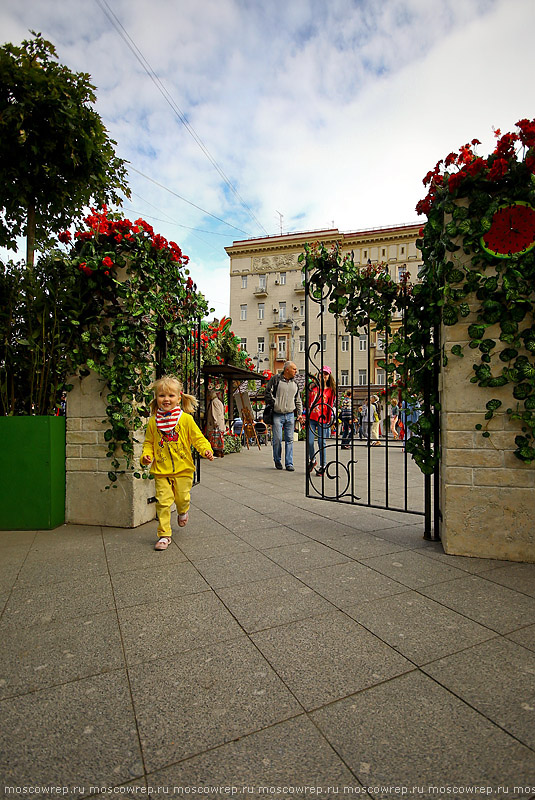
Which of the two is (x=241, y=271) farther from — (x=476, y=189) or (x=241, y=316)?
(x=476, y=189)

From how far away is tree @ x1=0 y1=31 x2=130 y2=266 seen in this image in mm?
3783

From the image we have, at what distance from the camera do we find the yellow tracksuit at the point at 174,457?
3.93 metres

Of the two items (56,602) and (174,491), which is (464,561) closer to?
(174,491)

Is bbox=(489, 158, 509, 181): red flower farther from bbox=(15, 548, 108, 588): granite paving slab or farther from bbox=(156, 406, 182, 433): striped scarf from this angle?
bbox=(15, 548, 108, 588): granite paving slab

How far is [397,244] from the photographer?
4022cm

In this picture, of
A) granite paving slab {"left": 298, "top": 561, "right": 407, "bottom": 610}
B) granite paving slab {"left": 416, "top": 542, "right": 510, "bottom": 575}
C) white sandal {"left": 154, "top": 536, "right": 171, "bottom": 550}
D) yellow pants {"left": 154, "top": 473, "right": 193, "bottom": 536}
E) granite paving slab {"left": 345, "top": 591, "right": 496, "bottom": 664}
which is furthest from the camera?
yellow pants {"left": 154, "top": 473, "right": 193, "bottom": 536}

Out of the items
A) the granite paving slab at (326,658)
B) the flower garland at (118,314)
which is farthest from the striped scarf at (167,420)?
the granite paving slab at (326,658)

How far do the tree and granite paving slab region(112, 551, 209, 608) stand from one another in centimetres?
329

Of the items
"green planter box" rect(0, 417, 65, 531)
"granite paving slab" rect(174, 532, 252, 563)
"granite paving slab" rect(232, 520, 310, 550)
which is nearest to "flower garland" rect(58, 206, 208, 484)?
"green planter box" rect(0, 417, 65, 531)

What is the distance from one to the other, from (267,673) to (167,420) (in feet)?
8.05

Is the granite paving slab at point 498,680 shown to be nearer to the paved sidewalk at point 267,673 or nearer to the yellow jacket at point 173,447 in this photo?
the paved sidewalk at point 267,673

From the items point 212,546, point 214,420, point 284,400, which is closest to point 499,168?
point 212,546

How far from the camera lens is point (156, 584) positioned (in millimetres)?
2838

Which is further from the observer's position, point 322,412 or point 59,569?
point 322,412
